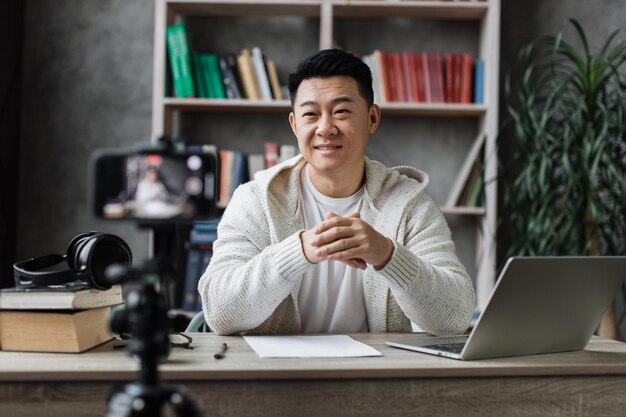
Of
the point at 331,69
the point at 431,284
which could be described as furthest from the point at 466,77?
the point at 431,284

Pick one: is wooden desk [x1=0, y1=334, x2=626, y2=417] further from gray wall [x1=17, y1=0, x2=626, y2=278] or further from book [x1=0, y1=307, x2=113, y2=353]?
gray wall [x1=17, y1=0, x2=626, y2=278]

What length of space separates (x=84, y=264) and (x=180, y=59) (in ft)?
6.41

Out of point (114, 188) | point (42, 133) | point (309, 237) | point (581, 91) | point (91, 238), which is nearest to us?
point (114, 188)

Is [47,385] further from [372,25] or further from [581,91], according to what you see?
[372,25]

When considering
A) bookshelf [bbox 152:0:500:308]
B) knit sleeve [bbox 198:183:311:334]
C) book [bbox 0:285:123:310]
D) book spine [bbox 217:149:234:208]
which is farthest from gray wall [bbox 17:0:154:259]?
book [bbox 0:285:123:310]

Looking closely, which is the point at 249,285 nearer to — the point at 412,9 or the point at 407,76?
the point at 407,76

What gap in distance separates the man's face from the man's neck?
0.06 feet

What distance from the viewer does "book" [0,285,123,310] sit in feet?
4.13

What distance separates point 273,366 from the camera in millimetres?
1157

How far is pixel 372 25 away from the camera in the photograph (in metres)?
3.38

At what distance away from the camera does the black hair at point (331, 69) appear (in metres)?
1.84

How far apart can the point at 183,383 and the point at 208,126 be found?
237cm

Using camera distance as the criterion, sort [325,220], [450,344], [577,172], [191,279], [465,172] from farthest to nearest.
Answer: [465,172] < [191,279] < [577,172] < [325,220] < [450,344]

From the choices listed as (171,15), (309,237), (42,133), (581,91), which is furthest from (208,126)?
(309,237)
